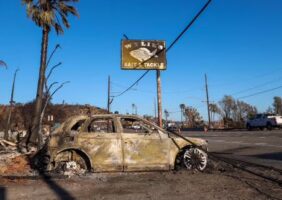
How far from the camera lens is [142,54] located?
97.9 feet

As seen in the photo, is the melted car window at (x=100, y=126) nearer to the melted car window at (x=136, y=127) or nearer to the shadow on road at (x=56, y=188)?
the melted car window at (x=136, y=127)

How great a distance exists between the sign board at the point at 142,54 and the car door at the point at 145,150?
1657 cm

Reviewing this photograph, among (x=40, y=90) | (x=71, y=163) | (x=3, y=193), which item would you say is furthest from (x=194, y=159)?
(x=40, y=90)

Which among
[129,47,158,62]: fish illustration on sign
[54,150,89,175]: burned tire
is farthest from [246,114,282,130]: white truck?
[54,150,89,175]: burned tire

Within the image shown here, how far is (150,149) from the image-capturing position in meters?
10.9

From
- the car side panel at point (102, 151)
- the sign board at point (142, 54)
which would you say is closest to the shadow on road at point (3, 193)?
the car side panel at point (102, 151)

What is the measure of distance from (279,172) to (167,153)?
9.45 ft

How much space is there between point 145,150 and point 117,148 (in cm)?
74

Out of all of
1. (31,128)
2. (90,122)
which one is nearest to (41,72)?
(31,128)

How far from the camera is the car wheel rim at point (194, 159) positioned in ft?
36.3

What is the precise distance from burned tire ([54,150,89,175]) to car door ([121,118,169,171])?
1.08 meters

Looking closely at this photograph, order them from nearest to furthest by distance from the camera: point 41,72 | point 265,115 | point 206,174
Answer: point 206,174 < point 41,72 < point 265,115

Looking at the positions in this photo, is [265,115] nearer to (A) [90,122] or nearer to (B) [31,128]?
(B) [31,128]

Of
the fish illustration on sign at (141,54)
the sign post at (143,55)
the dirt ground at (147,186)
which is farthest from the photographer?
the fish illustration on sign at (141,54)
